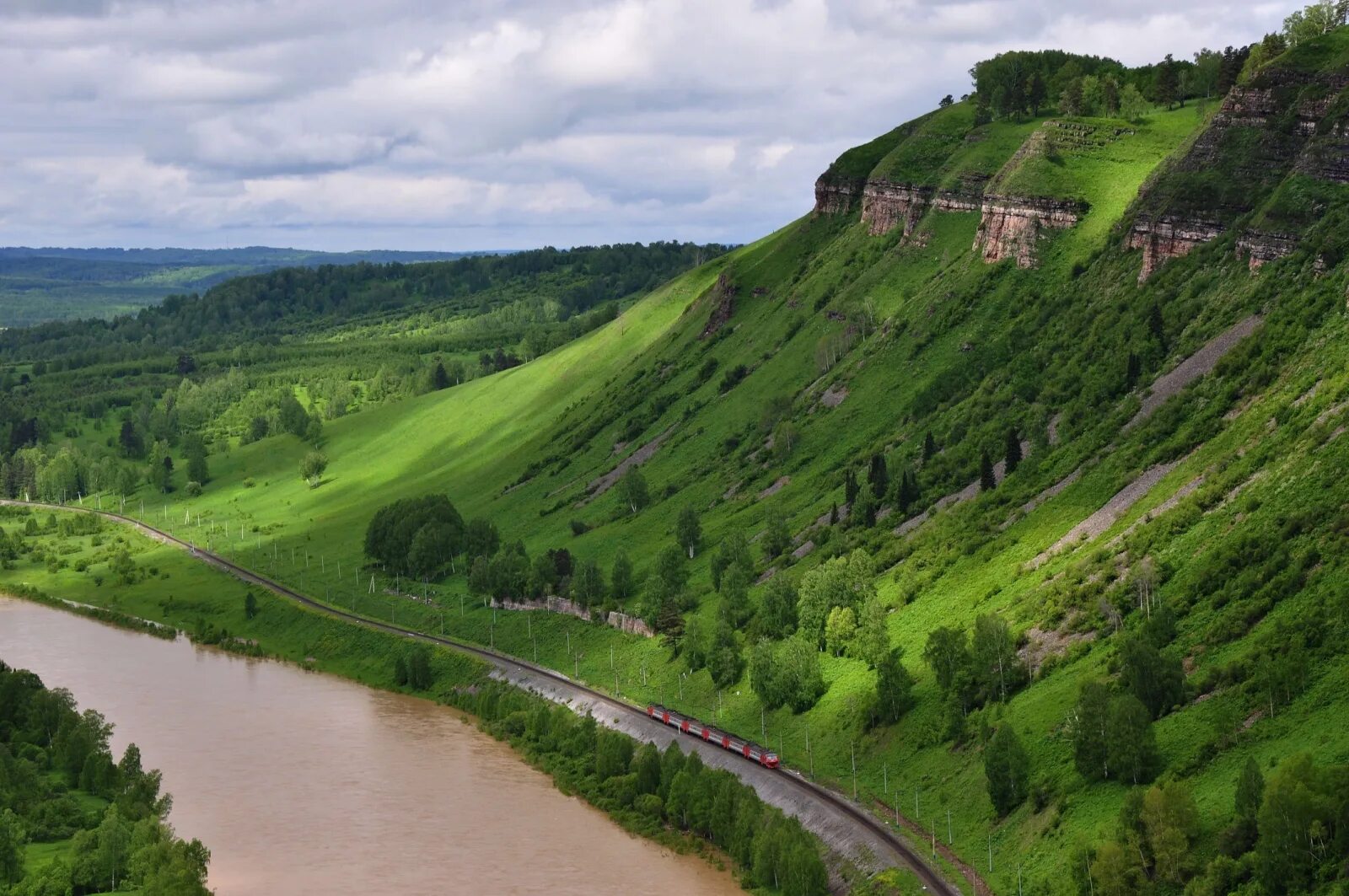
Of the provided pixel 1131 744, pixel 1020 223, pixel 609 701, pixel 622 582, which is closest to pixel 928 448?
pixel 622 582

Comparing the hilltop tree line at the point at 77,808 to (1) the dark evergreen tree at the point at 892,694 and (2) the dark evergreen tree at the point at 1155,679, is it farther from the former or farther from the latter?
(2) the dark evergreen tree at the point at 1155,679

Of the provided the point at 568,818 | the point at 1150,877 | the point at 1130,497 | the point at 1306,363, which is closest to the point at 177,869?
the point at 568,818

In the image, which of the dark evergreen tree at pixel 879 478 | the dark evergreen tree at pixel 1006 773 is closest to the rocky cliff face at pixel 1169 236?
the dark evergreen tree at pixel 879 478

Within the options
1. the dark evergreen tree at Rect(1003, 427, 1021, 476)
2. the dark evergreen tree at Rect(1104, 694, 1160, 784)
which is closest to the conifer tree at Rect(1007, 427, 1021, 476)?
the dark evergreen tree at Rect(1003, 427, 1021, 476)

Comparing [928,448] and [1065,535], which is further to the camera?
[928,448]

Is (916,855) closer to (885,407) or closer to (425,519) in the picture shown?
(885,407)

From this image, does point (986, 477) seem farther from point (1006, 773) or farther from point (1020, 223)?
point (1020, 223)
